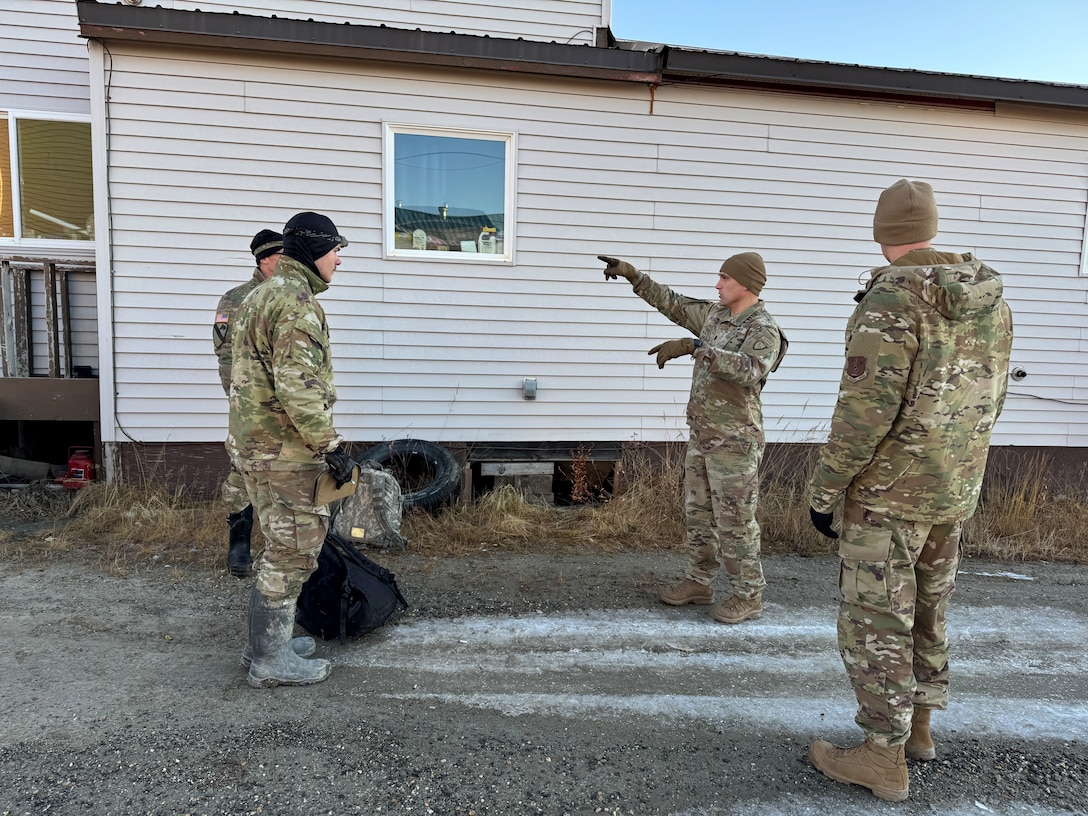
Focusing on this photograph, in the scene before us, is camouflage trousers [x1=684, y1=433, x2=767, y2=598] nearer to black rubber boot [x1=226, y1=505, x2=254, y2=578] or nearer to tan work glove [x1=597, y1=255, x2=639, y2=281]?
tan work glove [x1=597, y1=255, x2=639, y2=281]

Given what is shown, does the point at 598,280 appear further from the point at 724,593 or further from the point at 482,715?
the point at 482,715

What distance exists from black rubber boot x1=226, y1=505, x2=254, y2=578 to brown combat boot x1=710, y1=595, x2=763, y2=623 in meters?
2.94

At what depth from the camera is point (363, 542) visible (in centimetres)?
465

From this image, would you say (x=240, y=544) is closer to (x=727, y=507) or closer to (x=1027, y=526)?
(x=727, y=507)

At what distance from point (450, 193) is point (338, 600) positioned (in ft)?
12.9

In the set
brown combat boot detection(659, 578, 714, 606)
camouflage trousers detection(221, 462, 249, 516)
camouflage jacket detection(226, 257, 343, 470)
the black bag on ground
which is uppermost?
camouflage jacket detection(226, 257, 343, 470)

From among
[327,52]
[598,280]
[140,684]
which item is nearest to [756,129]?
[598,280]

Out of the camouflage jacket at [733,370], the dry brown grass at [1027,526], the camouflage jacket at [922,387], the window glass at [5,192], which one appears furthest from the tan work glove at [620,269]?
the window glass at [5,192]

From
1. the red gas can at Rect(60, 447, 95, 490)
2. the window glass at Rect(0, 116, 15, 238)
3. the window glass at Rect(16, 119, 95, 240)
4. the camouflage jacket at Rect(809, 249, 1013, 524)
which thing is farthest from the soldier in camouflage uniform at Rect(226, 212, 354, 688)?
the window glass at Rect(0, 116, 15, 238)

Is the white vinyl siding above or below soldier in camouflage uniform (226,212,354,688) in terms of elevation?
above

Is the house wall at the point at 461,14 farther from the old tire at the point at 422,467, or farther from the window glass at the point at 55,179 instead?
the old tire at the point at 422,467

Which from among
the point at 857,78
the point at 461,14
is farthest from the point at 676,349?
the point at 461,14

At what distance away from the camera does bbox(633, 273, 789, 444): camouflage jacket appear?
11.1ft

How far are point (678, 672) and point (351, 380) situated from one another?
3.85m
